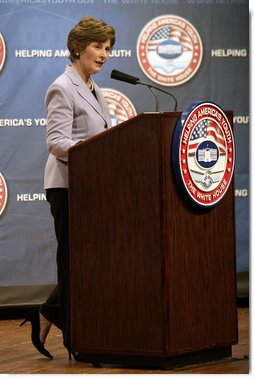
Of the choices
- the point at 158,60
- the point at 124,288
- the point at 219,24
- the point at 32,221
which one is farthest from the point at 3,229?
the point at 124,288

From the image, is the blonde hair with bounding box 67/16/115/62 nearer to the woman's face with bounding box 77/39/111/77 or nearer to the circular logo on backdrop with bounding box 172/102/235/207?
the woman's face with bounding box 77/39/111/77

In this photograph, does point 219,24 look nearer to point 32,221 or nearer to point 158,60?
point 158,60

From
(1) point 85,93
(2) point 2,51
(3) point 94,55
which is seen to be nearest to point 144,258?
(1) point 85,93

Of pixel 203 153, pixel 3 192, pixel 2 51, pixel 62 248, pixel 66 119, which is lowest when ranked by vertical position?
pixel 62 248

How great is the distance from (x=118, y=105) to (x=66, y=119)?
192 centimetres

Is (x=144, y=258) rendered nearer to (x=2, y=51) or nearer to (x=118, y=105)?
(x=118, y=105)

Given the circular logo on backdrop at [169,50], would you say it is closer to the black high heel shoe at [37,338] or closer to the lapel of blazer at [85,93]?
the lapel of blazer at [85,93]

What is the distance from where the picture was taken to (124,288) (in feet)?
10.2

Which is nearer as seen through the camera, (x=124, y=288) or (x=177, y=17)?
(x=124, y=288)

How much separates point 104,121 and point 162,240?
68 cm

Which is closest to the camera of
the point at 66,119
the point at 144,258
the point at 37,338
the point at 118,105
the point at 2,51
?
the point at 144,258

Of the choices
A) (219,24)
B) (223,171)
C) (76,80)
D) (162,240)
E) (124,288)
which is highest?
(219,24)

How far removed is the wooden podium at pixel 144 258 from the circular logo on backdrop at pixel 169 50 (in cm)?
205

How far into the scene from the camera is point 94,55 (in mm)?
3404
